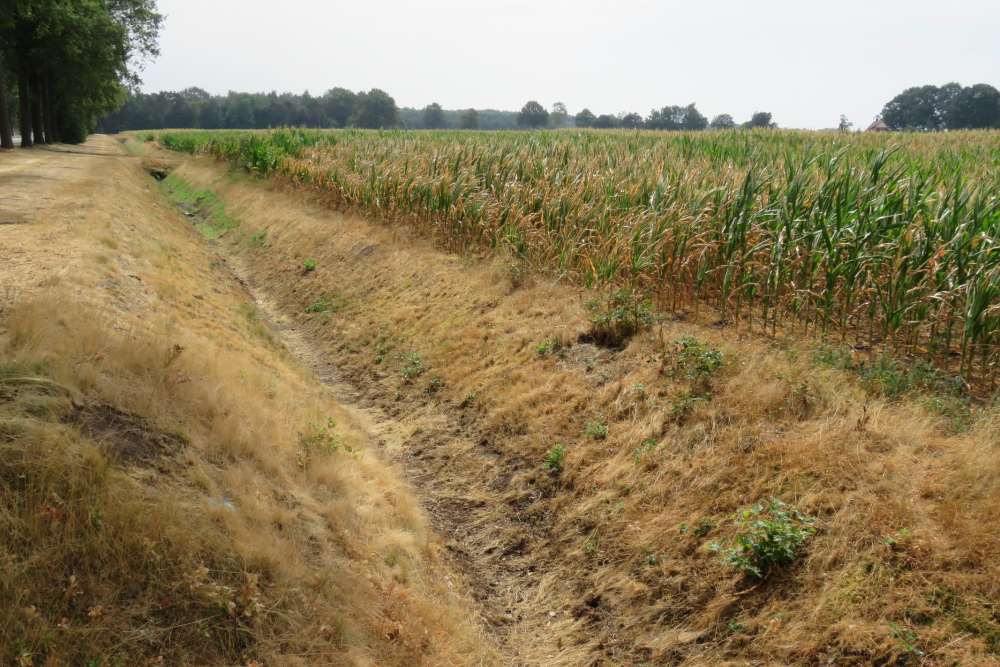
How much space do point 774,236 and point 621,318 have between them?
1.78m

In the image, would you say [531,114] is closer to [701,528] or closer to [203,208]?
[203,208]

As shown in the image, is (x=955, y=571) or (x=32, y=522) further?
(x=955, y=571)

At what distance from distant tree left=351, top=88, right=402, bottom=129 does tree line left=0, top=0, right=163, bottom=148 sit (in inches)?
2375

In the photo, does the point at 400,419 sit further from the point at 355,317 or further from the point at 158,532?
the point at 158,532

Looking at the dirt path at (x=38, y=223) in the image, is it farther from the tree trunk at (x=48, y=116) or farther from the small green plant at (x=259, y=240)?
the tree trunk at (x=48, y=116)

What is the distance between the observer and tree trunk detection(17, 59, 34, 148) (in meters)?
31.8

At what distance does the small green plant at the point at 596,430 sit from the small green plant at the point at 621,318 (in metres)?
1.27

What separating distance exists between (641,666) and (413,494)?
2750 mm

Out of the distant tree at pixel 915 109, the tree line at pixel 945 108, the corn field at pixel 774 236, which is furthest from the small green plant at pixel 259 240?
the distant tree at pixel 915 109

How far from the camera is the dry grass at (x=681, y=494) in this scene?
326 cm

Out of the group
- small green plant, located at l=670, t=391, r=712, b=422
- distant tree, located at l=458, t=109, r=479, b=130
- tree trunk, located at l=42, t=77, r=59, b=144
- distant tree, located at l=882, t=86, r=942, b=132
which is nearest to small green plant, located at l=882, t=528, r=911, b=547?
small green plant, located at l=670, t=391, r=712, b=422

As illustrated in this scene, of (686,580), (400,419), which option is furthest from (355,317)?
(686,580)

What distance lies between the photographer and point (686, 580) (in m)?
4.01

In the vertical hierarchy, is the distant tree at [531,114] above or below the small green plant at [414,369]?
above
